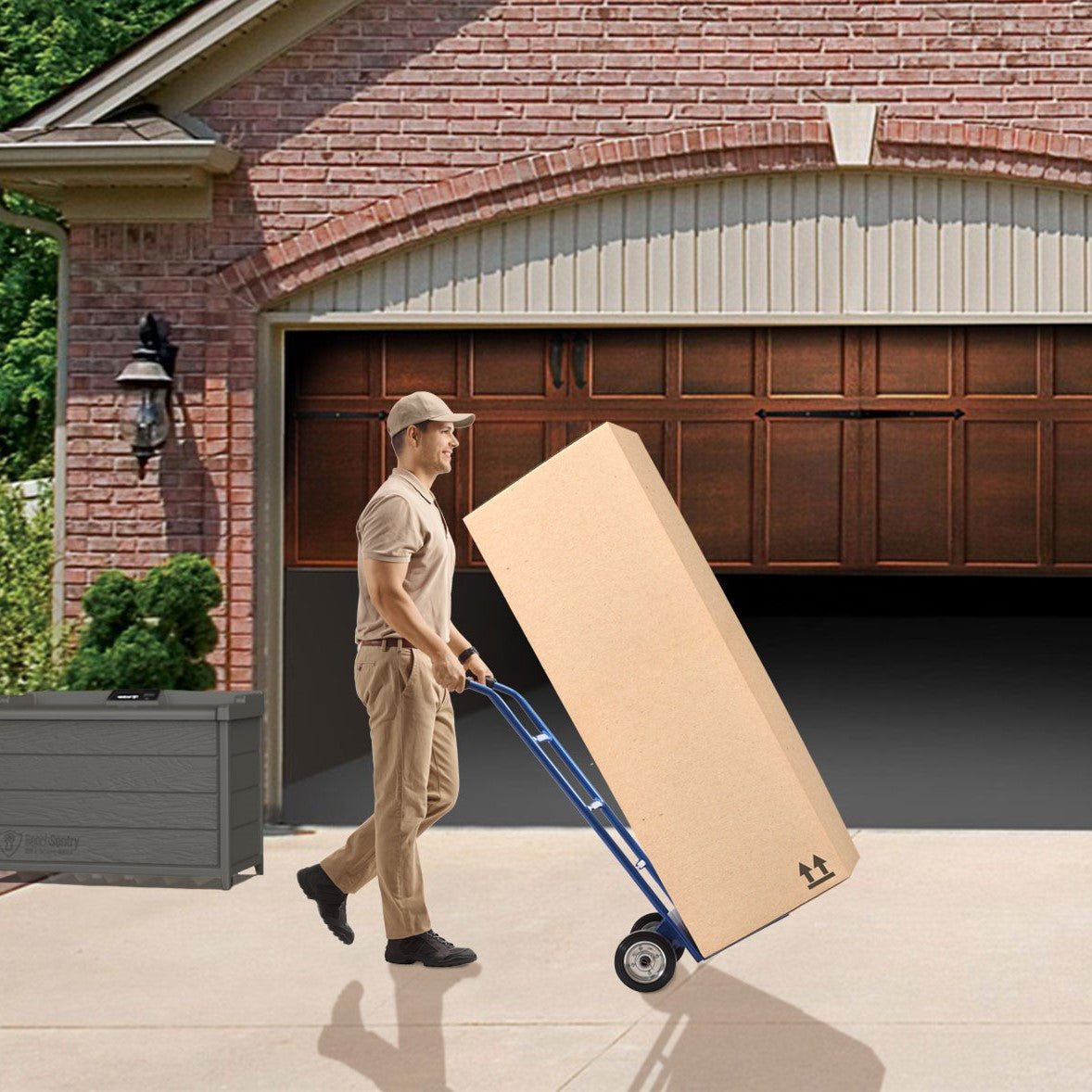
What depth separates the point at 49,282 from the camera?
98.1ft

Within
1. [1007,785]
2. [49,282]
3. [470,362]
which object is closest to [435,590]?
[470,362]

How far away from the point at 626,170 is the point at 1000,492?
3.05 meters

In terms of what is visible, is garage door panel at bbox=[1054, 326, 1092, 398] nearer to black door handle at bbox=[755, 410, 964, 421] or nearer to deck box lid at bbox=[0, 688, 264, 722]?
black door handle at bbox=[755, 410, 964, 421]

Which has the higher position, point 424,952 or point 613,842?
point 613,842

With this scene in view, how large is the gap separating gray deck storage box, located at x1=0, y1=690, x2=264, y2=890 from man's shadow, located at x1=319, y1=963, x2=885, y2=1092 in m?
2.12

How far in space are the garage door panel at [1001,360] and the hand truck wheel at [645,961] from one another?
18.5 ft

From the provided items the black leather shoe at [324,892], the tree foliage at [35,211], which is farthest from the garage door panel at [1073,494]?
the tree foliage at [35,211]

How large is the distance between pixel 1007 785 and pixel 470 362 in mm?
5374

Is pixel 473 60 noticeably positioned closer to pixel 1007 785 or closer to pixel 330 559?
pixel 330 559

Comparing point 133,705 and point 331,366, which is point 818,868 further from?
point 331,366

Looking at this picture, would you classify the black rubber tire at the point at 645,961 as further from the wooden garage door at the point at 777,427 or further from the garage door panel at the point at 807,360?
the garage door panel at the point at 807,360

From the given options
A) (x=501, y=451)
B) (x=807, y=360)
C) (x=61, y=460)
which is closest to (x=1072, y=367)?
(x=807, y=360)

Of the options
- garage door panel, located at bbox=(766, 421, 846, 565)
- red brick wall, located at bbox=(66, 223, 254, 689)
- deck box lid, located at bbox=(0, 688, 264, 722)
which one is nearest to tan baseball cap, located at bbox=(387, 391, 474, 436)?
deck box lid, located at bbox=(0, 688, 264, 722)

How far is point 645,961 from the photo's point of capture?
253 inches
